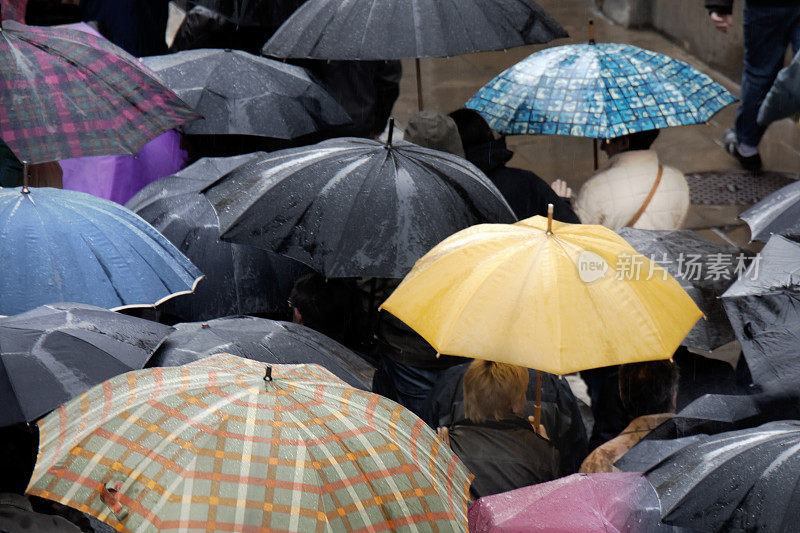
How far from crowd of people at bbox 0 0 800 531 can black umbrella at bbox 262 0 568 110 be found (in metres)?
0.43

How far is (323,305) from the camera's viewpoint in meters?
4.50

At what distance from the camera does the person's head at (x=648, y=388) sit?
4.01m

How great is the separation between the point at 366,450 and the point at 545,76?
11.4 ft

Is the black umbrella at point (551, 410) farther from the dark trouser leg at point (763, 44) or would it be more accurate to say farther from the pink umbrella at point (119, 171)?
the dark trouser leg at point (763, 44)

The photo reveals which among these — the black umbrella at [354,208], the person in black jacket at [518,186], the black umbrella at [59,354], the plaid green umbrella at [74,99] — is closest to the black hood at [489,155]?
the person in black jacket at [518,186]

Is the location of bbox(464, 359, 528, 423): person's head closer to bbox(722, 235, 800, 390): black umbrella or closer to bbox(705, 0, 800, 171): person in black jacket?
bbox(722, 235, 800, 390): black umbrella

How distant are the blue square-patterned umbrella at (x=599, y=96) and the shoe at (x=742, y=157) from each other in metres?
3.07

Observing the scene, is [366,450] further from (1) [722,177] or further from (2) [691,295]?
(1) [722,177]

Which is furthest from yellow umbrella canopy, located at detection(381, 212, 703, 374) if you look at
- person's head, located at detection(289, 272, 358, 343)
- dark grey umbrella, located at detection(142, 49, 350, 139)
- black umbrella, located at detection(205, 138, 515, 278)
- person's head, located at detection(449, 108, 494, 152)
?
dark grey umbrella, located at detection(142, 49, 350, 139)

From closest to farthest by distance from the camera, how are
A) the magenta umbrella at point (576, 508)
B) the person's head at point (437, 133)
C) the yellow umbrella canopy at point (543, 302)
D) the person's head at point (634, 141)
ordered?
the magenta umbrella at point (576, 508) < the yellow umbrella canopy at point (543, 302) < the person's head at point (437, 133) < the person's head at point (634, 141)

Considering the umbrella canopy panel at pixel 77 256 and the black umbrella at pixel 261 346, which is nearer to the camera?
the black umbrella at pixel 261 346

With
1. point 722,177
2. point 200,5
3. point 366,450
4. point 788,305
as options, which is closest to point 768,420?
point 788,305

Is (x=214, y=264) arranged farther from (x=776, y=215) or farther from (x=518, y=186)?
(x=776, y=215)

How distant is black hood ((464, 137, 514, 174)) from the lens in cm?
557
